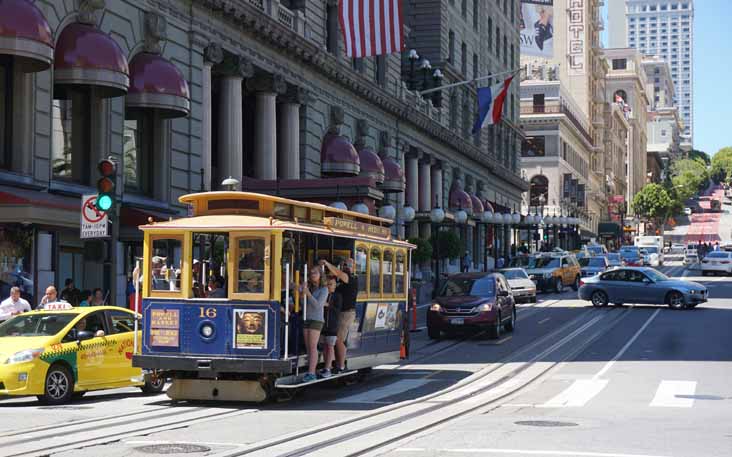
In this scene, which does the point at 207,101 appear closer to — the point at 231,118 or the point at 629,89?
the point at 231,118

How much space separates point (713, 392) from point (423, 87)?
46.4 meters

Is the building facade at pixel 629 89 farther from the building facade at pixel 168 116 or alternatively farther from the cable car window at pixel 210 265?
the cable car window at pixel 210 265

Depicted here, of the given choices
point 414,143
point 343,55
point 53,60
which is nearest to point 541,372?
point 53,60

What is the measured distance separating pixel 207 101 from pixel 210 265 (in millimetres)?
18887

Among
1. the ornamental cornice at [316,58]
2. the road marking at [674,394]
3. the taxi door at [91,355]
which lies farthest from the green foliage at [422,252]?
the taxi door at [91,355]

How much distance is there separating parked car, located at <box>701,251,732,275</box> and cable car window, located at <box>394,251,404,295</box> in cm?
5660

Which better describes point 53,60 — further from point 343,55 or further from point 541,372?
point 343,55

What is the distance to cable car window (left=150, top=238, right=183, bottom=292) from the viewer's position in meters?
16.6

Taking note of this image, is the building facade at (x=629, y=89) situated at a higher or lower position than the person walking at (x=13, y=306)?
higher

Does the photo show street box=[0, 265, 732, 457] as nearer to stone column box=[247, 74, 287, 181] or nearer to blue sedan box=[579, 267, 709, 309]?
blue sedan box=[579, 267, 709, 309]

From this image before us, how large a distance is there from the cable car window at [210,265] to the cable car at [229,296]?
2 centimetres

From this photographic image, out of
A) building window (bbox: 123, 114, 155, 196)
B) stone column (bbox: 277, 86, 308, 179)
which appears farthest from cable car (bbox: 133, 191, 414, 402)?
stone column (bbox: 277, 86, 308, 179)

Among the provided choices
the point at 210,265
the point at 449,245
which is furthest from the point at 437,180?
the point at 210,265

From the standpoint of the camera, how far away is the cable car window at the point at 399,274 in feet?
67.9
